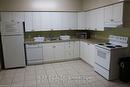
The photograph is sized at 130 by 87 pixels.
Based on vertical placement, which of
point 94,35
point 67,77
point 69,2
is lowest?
point 67,77

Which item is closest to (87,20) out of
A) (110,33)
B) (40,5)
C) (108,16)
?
(110,33)

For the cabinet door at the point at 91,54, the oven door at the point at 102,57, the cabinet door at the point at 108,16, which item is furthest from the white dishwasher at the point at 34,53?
the cabinet door at the point at 108,16

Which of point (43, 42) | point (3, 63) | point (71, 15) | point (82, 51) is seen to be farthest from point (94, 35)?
point (3, 63)

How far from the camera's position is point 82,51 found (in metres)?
5.35

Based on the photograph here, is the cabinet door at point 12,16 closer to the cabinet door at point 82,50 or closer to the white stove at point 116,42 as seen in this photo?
the cabinet door at point 82,50

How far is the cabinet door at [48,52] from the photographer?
5113 millimetres

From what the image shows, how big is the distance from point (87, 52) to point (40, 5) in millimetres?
2456

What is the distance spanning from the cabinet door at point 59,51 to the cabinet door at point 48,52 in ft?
0.51

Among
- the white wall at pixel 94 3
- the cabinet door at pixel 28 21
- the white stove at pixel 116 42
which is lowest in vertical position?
the white stove at pixel 116 42

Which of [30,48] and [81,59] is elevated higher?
[30,48]

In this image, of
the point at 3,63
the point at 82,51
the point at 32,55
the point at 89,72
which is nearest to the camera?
the point at 89,72

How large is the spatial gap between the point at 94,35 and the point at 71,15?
128 cm

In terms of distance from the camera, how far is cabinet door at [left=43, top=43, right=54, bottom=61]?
5113 mm

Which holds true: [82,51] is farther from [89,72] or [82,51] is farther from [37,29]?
[37,29]
